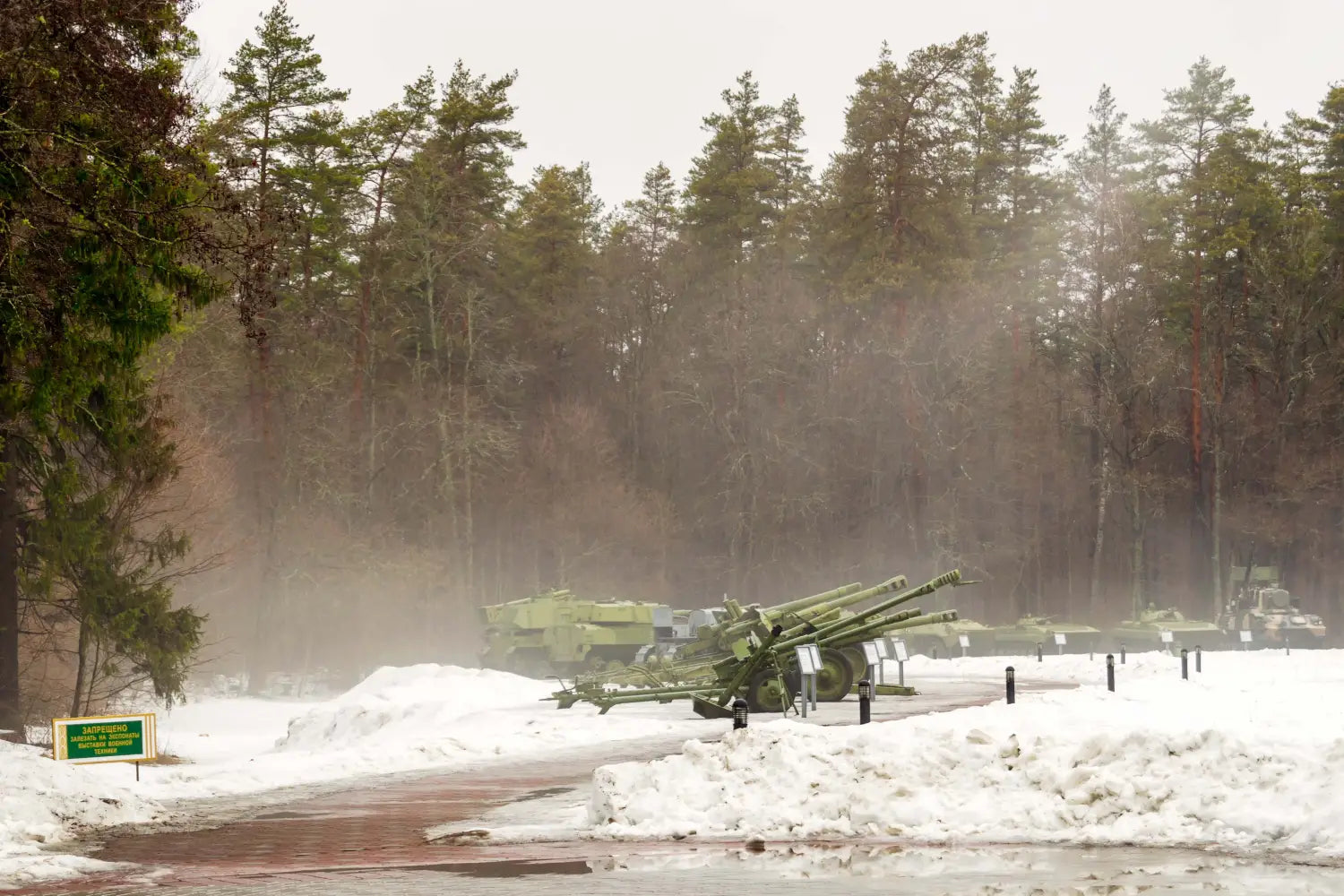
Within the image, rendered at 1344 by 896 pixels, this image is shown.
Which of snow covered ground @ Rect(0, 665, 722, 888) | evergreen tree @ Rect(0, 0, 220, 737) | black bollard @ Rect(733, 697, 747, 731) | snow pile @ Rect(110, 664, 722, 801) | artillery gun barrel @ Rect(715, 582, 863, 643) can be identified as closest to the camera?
snow covered ground @ Rect(0, 665, 722, 888)

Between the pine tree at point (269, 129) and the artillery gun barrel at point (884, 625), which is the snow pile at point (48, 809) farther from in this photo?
the pine tree at point (269, 129)

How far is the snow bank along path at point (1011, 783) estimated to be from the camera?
1216cm

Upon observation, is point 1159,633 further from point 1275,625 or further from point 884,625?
point 884,625

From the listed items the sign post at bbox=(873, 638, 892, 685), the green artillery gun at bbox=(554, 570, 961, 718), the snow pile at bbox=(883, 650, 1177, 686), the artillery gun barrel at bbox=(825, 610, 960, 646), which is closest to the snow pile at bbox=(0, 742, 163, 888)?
the green artillery gun at bbox=(554, 570, 961, 718)

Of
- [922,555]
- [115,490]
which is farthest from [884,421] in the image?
[115,490]

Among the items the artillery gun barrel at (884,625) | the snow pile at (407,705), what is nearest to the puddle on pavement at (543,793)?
the snow pile at (407,705)

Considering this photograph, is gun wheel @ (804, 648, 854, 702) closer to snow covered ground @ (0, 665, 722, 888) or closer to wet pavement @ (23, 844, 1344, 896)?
snow covered ground @ (0, 665, 722, 888)

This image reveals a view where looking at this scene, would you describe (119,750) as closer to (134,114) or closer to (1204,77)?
(134,114)

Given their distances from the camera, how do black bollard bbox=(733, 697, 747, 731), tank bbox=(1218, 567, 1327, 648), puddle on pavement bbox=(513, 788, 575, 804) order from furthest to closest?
1. tank bbox=(1218, 567, 1327, 648)
2. puddle on pavement bbox=(513, 788, 575, 804)
3. black bollard bbox=(733, 697, 747, 731)

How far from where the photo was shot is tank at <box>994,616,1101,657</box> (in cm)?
4588

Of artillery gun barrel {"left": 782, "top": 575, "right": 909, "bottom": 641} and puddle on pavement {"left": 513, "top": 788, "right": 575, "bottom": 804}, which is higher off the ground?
artillery gun barrel {"left": 782, "top": 575, "right": 909, "bottom": 641}

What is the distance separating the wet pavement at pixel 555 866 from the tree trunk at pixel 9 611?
550 cm

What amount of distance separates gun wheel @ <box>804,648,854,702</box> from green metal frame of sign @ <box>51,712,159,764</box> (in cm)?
1177

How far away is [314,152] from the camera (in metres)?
50.4
